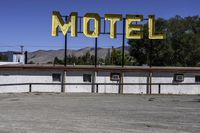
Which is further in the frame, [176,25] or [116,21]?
[176,25]

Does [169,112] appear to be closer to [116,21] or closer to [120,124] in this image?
[120,124]

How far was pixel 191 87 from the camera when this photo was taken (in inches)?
1890

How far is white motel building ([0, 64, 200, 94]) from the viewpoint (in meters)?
44.0

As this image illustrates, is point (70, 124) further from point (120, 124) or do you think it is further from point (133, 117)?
point (133, 117)

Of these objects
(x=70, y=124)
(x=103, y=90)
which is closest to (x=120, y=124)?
(x=70, y=124)

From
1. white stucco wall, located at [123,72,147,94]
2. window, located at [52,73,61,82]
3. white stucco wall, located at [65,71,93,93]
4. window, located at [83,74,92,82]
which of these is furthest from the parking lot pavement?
white stucco wall, located at [123,72,147,94]

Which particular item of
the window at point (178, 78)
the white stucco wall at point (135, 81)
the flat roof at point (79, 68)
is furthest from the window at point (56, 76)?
the window at point (178, 78)

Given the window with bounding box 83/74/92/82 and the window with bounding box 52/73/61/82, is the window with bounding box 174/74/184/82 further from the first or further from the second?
the window with bounding box 52/73/61/82

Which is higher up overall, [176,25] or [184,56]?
[176,25]

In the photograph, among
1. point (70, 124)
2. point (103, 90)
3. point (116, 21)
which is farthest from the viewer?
point (116, 21)

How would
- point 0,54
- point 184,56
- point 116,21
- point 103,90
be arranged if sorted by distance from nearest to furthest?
point 103,90 → point 116,21 → point 184,56 → point 0,54

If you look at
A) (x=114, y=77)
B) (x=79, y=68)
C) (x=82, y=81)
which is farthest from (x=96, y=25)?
(x=82, y=81)

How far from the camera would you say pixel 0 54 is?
123938 millimetres

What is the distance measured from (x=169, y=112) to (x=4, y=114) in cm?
662
